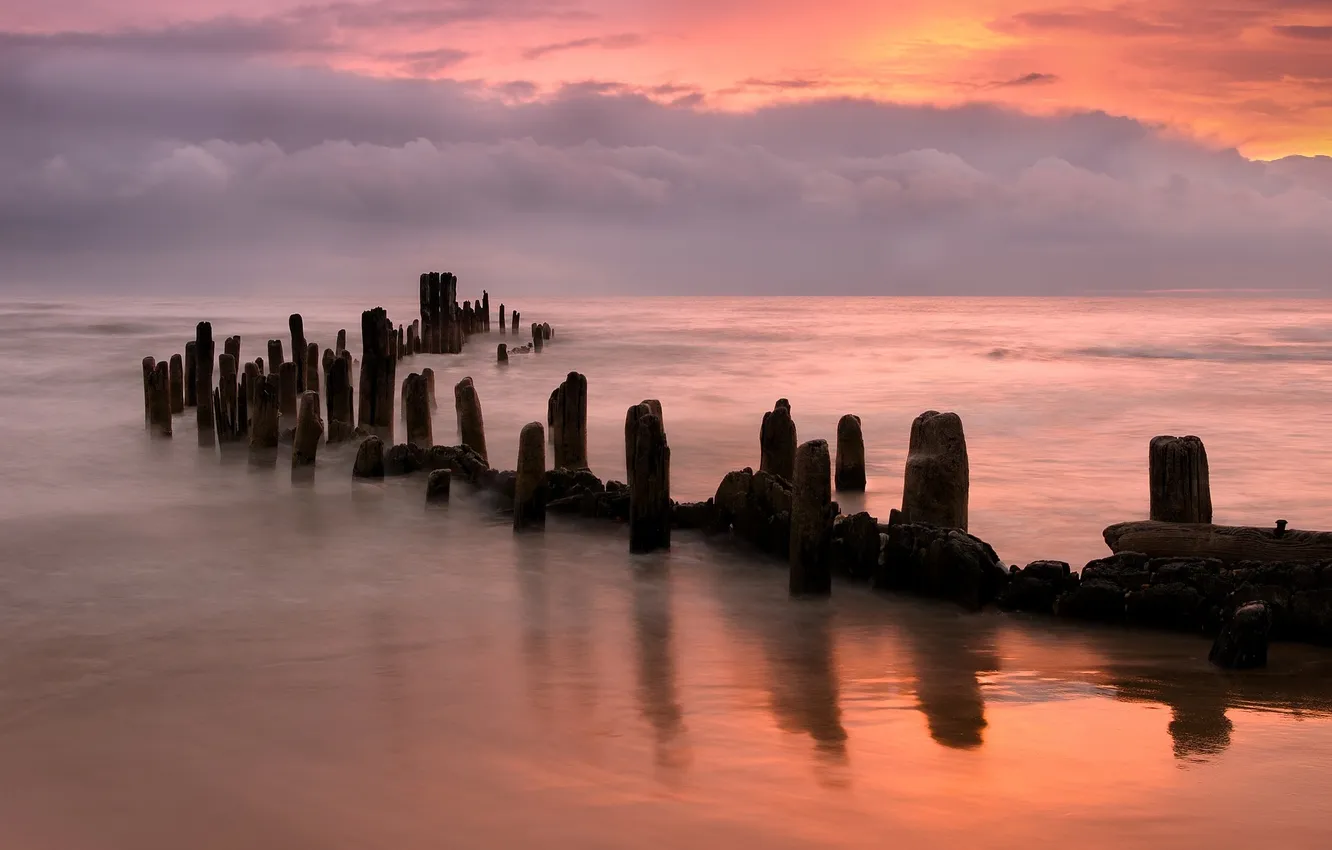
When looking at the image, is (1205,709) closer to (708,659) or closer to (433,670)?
(708,659)

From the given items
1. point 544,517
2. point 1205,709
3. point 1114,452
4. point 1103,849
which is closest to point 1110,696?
point 1205,709

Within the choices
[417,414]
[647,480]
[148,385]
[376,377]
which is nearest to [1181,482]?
[647,480]

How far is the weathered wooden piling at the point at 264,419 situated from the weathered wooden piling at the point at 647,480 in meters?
5.99

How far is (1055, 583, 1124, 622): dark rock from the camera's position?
7488 millimetres

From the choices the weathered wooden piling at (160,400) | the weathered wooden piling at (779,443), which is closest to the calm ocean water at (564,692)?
the weathered wooden piling at (779,443)

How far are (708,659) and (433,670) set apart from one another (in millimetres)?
1581

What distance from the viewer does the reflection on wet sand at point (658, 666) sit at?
5746 mm

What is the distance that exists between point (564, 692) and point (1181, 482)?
4.06 metres

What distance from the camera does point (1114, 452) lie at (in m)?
16.7

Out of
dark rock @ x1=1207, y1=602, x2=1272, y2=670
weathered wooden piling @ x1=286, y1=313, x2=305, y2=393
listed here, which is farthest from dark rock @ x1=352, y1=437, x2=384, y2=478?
dark rock @ x1=1207, y1=602, x2=1272, y2=670

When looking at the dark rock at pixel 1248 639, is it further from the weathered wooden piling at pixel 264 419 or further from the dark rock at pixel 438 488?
the weathered wooden piling at pixel 264 419

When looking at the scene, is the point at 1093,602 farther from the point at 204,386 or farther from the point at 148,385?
the point at 148,385

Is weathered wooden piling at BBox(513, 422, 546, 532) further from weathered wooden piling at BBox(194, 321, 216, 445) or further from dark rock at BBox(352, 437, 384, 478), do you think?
weathered wooden piling at BBox(194, 321, 216, 445)

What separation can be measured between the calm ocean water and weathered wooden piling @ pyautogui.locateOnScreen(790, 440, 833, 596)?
202mm
